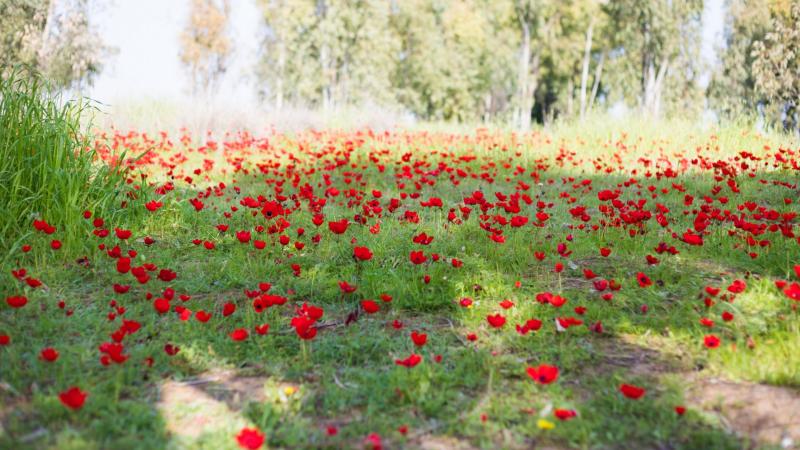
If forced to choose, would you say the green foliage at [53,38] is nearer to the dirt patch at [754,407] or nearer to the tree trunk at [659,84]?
the dirt patch at [754,407]

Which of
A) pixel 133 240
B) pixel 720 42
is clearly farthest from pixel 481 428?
pixel 720 42

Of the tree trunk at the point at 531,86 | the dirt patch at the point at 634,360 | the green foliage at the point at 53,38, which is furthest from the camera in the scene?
the tree trunk at the point at 531,86

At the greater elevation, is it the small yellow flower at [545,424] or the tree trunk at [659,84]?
the tree trunk at [659,84]

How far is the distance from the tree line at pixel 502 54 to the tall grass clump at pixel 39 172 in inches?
665

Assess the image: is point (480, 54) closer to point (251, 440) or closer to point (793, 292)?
point (793, 292)

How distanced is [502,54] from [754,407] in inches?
1341

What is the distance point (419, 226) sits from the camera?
472 centimetres

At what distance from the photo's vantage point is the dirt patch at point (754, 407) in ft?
7.28

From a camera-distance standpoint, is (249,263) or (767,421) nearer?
(767,421)

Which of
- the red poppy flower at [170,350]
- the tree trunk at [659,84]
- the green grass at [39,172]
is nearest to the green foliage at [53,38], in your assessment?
the green grass at [39,172]

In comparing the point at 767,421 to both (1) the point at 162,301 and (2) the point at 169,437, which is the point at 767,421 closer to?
(2) the point at 169,437

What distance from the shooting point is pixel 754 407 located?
2369mm

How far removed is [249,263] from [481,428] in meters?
2.10

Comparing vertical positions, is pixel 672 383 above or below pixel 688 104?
below
